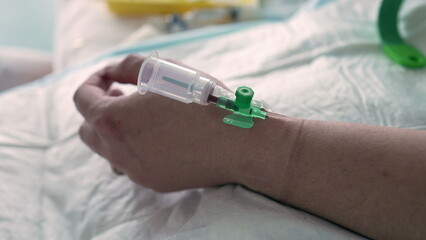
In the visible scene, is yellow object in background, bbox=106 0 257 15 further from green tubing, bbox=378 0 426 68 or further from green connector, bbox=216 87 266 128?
green connector, bbox=216 87 266 128

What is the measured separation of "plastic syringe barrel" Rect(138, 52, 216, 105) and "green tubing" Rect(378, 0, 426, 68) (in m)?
0.52

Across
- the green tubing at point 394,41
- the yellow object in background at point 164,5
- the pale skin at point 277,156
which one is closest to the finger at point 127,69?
the pale skin at point 277,156

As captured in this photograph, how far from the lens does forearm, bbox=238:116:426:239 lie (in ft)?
1.85

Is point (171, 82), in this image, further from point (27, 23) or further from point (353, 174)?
point (27, 23)

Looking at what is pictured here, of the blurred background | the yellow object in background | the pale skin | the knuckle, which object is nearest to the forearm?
the pale skin

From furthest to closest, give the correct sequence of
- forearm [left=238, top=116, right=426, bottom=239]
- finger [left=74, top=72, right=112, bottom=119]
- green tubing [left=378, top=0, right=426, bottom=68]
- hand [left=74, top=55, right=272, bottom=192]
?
green tubing [left=378, top=0, right=426, bottom=68]
finger [left=74, top=72, right=112, bottom=119]
hand [left=74, top=55, right=272, bottom=192]
forearm [left=238, top=116, right=426, bottom=239]

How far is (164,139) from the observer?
72 centimetres

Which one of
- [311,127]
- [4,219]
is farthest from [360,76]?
[4,219]

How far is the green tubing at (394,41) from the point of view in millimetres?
911

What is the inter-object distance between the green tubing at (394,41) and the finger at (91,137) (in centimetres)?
70

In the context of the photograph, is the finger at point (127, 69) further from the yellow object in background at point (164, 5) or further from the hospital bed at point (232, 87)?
the yellow object in background at point (164, 5)

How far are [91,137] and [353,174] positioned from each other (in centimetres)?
53

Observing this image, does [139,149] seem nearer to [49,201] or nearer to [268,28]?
[49,201]

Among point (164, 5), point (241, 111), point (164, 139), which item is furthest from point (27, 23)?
point (241, 111)
